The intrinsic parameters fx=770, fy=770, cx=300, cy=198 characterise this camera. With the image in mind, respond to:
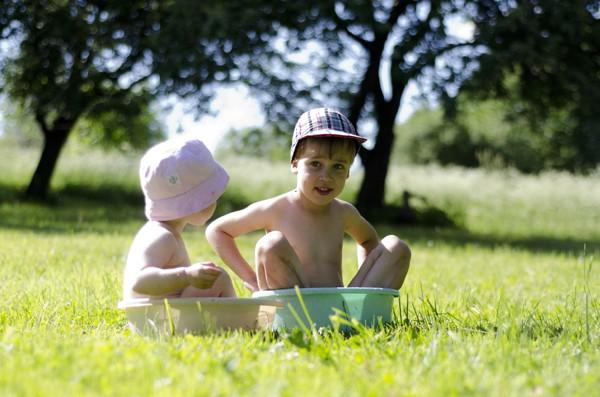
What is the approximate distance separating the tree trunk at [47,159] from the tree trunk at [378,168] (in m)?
6.06

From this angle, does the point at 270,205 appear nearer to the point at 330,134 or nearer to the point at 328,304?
the point at 330,134

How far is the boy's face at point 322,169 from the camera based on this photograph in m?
3.40

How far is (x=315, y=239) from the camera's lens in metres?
3.50

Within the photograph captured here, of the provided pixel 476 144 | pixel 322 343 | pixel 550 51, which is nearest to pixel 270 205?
pixel 322 343

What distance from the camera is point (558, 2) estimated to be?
1131 centimetres

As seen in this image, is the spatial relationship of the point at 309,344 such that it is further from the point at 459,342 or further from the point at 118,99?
the point at 118,99

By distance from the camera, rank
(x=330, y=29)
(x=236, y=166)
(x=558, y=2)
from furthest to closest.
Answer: (x=236, y=166) → (x=330, y=29) → (x=558, y=2)

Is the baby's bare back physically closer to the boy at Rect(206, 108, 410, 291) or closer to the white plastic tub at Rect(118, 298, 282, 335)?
the boy at Rect(206, 108, 410, 291)

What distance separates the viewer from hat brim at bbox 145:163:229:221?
3088 mm

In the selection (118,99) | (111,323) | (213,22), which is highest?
(213,22)

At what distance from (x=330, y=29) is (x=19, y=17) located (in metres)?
5.82

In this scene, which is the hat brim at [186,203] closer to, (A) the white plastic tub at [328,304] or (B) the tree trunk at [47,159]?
(A) the white plastic tub at [328,304]

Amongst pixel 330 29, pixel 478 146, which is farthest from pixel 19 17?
pixel 478 146

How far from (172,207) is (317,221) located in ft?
2.49
